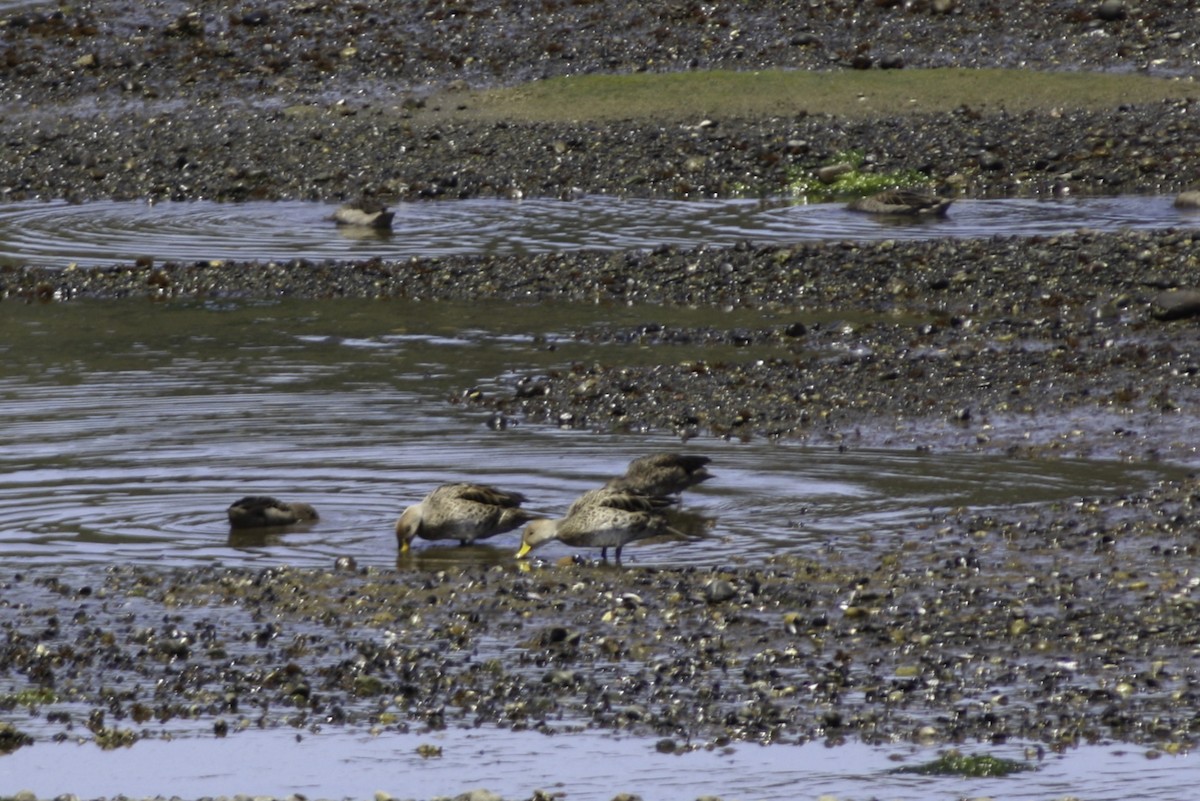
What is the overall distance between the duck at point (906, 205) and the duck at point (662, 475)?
12174 millimetres

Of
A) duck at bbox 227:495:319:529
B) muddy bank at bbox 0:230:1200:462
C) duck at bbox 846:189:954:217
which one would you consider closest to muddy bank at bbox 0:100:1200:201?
duck at bbox 846:189:954:217

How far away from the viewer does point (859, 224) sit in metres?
23.3

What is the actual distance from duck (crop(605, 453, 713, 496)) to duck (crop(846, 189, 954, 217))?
479 inches

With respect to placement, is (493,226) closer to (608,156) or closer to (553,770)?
(608,156)

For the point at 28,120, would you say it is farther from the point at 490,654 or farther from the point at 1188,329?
the point at 490,654

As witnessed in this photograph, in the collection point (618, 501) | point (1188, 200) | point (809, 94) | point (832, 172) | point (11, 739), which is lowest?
point (11, 739)

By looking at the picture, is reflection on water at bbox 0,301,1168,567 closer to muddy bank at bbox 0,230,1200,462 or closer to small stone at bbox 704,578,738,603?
muddy bank at bbox 0,230,1200,462

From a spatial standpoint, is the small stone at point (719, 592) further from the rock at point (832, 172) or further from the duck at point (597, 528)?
the rock at point (832, 172)

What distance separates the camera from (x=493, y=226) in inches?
947

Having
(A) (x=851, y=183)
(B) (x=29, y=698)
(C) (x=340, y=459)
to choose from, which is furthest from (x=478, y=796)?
(A) (x=851, y=183)

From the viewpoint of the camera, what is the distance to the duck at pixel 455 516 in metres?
10.9

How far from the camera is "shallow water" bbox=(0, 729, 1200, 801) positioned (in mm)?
7098

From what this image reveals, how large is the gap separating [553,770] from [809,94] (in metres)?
24.6

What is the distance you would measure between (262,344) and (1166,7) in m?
21.8
